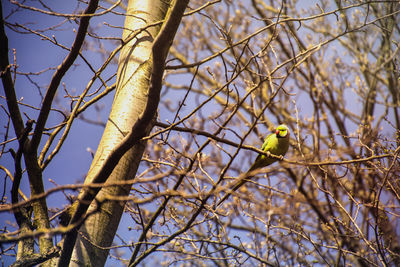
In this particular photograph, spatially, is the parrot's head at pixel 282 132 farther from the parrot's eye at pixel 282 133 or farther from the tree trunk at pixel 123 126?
the tree trunk at pixel 123 126

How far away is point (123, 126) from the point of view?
86.5 inches

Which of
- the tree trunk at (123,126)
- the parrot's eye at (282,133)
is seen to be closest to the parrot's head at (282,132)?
the parrot's eye at (282,133)

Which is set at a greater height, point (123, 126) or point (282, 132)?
point (282, 132)

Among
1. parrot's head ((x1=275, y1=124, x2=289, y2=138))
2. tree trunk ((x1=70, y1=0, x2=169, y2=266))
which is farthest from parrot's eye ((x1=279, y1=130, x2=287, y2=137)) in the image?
tree trunk ((x1=70, y1=0, x2=169, y2=266))

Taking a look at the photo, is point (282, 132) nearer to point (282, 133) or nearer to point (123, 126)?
point (282, 133)

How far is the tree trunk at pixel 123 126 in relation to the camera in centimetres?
199

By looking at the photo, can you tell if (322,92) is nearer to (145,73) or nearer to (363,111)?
(363,111)

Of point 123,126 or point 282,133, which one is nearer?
point 123,126

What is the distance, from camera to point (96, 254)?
1.98 meters

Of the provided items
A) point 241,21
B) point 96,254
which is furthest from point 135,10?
point 241,21

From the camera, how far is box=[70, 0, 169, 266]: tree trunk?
1986 mm

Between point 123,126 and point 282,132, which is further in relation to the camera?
point 282,132

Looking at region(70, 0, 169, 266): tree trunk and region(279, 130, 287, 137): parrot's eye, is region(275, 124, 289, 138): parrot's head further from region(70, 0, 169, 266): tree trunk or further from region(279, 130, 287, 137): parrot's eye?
region(70, 0, 169, 266): tree trunk

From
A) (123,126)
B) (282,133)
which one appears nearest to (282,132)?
(282,133)
